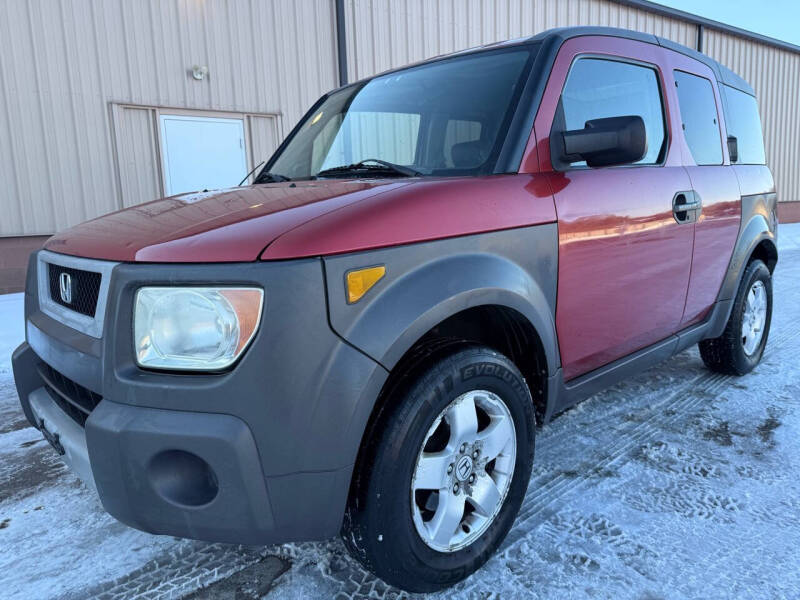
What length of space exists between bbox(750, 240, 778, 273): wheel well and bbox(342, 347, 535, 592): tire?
8.57ft

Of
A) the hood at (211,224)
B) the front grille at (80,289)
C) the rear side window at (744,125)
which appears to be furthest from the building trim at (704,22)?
the front grille at (80,289)

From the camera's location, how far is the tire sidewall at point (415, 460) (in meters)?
1.61

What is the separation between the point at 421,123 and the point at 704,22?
51.5 feet

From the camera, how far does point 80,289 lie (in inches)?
69.7

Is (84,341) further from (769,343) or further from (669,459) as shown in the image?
(769,343)

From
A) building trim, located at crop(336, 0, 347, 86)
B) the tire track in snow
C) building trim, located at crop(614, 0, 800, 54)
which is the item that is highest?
building trim, located at crop(614, 0, 800, 54)

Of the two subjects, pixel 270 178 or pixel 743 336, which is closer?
pixel 270 178

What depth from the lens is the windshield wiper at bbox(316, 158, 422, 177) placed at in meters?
2.19

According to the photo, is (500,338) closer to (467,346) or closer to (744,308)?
(467,346)

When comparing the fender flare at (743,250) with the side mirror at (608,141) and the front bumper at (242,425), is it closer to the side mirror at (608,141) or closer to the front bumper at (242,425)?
the side mirror at (608,141)

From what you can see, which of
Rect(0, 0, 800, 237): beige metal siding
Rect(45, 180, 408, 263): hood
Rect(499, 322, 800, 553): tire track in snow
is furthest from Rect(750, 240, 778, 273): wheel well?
Rect(0, 0, 800, 237): beige metal siding

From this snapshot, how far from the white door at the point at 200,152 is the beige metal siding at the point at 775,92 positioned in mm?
13277

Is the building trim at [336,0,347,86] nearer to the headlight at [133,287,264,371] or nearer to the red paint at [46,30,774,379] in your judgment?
the red paint at [46,30,774,379]

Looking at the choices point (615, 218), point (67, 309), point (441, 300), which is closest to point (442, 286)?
point (441, 300)
